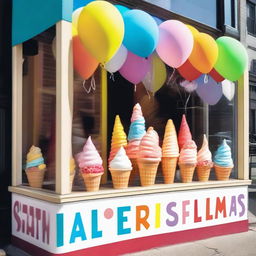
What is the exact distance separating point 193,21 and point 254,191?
4291 millimetres

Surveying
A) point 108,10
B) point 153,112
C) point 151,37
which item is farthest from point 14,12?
point 153,112

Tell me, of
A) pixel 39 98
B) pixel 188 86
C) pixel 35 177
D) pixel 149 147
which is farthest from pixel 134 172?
pixel 188 86

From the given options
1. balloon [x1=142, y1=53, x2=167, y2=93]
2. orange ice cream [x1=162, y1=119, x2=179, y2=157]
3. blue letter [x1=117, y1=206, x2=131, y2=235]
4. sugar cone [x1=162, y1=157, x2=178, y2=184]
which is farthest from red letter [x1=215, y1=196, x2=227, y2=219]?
balloon [x1=142, y1=53, x2=167, y2=93]

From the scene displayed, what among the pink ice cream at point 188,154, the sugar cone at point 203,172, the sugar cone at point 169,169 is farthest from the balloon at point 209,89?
the sugar cone at point 169,169

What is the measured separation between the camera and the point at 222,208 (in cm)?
503

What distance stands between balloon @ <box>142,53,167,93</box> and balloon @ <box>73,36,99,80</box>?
129 cm

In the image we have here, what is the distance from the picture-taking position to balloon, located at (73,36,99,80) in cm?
395

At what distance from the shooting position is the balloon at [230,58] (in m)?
4.75

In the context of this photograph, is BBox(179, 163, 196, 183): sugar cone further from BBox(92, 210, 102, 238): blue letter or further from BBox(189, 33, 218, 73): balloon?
BBox(92, 210, 102, 238): blue letter

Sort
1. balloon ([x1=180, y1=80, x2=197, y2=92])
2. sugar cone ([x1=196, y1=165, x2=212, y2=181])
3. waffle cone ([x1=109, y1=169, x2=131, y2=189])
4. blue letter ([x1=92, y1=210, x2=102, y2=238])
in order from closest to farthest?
blue letter ([x1=92, y1=210, x2=102, y2=238]) → waffle cone ([x1=109, y1=169, x2=131, y2=189]) → sugar cone ([x1=196, y1=165, x2=212, y2=181]) → balloon ([x1=180, y1=80, x2=197, y2=92])

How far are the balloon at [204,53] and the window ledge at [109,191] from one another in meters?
1.53

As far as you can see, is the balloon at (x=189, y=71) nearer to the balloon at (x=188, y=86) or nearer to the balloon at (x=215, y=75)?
the balloon at (x=215, y=75)

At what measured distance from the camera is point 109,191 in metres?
4.04

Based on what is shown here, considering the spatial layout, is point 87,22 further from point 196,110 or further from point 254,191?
point 254,191
